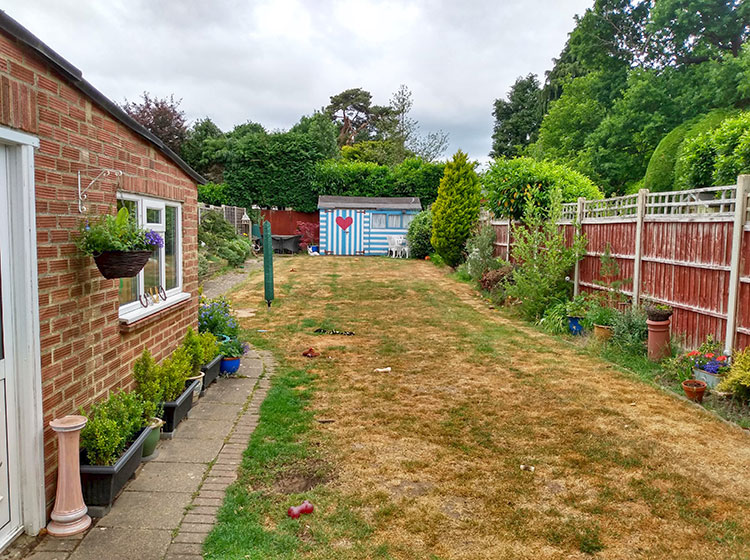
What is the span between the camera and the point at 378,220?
24.9 m

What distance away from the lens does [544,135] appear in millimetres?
31750

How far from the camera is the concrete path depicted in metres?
2.72

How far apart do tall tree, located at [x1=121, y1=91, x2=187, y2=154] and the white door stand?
31165 mm

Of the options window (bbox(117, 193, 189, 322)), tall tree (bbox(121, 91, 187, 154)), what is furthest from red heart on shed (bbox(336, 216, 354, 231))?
window (bbox(117, 193, 189, 322))

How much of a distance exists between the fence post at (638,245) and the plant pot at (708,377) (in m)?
1.98

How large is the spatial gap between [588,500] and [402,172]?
82.3ft

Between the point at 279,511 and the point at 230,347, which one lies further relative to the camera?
the point at 230,347

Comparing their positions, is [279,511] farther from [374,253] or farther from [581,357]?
[374,253]

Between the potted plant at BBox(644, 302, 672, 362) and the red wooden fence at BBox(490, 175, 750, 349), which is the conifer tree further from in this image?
the potted plant at BBox(644, 302, 672, 362)

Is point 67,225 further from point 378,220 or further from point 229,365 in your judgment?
point 378,220

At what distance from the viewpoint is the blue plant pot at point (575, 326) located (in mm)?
8461

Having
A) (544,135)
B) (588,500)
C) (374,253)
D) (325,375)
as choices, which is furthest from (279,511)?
(544,135)

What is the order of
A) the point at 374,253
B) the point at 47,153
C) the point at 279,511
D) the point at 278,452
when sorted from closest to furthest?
the point at 47,153
the point at 279,511
the point at 278,452
the point at 374,253

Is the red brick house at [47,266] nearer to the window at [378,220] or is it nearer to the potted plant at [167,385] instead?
the potted plant at [167,385]
